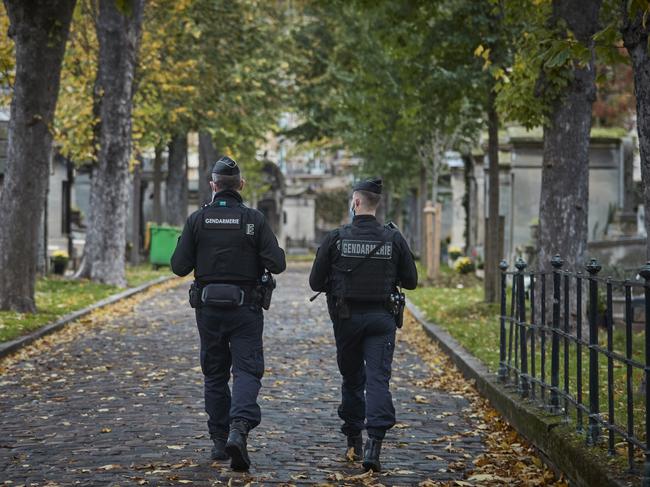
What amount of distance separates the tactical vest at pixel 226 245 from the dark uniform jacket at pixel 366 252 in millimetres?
442

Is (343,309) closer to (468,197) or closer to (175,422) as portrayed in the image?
(175,422)

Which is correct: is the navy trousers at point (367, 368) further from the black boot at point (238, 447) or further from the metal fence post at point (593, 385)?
the metal fence post at point (593, 385)

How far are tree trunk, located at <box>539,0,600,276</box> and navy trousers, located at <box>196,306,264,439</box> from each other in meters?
6.81

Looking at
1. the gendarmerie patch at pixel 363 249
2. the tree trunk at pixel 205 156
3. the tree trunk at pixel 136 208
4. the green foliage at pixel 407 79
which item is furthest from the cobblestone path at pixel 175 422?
the tree trunk at pixel 205 156

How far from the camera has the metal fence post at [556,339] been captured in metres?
7.77

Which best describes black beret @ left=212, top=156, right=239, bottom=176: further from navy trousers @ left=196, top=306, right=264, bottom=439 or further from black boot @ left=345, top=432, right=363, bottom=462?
black boot @ left=345, top=432, right=363, bottom=462

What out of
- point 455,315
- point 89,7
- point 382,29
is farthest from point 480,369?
point 89,7

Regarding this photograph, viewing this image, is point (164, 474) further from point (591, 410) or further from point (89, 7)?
point (89, 7)

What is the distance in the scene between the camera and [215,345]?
25.9 feet

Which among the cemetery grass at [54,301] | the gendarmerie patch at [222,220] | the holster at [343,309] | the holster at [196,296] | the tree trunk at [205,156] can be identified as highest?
the tree trunk at [205,156]

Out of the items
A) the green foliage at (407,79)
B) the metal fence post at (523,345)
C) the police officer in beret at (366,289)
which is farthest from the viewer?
the green foliage at (407,79)

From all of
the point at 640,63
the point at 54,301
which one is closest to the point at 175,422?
the point at 640,63

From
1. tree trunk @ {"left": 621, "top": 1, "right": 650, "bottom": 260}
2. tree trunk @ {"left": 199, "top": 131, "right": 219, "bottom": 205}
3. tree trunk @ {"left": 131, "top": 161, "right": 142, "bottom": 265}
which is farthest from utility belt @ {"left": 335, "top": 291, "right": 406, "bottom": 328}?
tree trunk @ {"left": 199, "top": 131, "right": 219, "bottom": 205}

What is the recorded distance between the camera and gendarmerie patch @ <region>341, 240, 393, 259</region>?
790 cm
